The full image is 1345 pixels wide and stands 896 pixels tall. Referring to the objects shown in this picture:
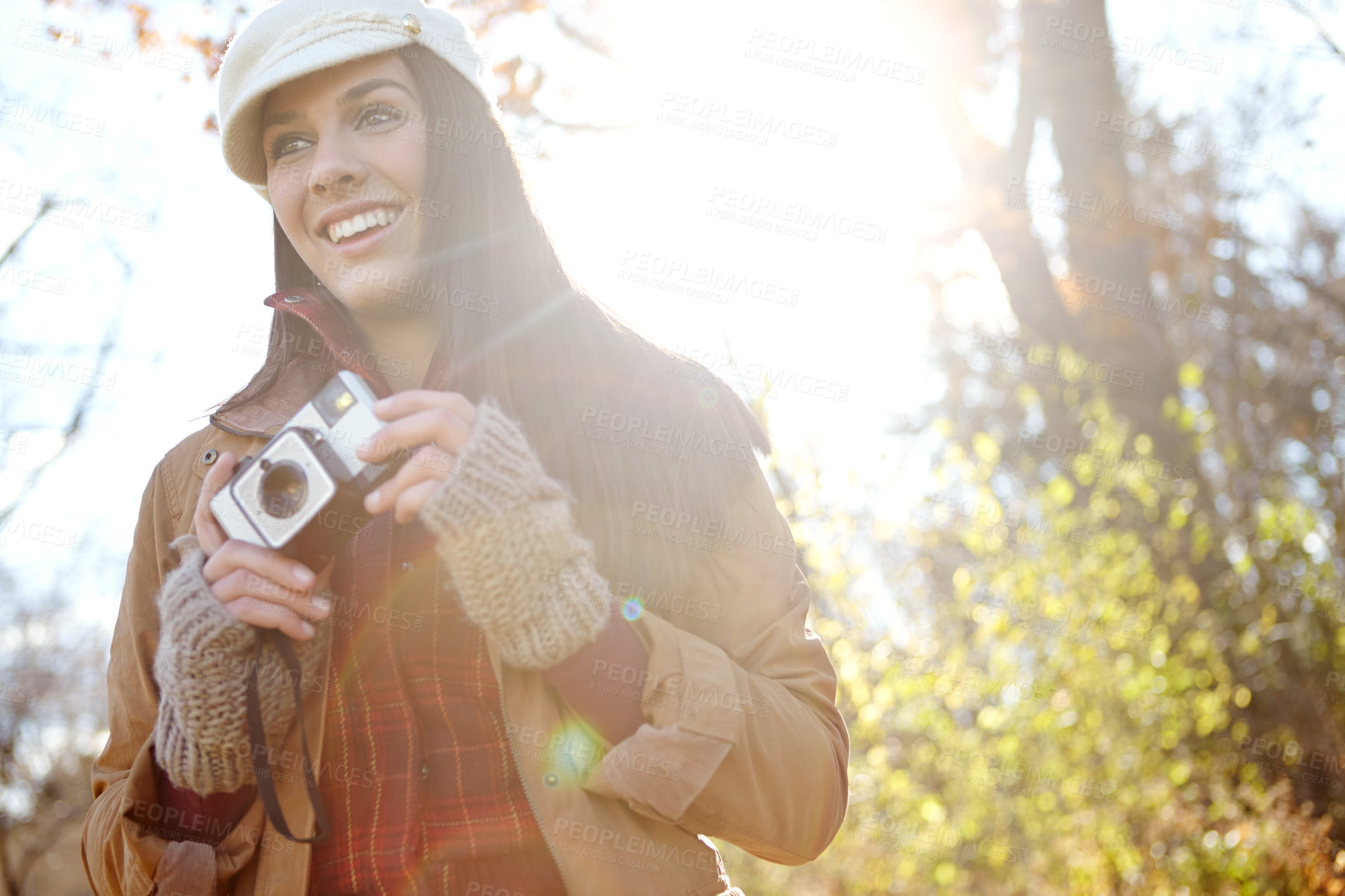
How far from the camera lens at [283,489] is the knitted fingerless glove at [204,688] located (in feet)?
0.57

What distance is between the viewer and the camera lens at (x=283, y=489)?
56.6 inches

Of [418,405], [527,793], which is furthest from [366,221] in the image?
[527,793]

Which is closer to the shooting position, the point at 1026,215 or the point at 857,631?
the point at 857,631

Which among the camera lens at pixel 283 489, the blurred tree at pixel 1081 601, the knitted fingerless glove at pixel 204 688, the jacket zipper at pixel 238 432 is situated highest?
the camera lens at pixel 283 489

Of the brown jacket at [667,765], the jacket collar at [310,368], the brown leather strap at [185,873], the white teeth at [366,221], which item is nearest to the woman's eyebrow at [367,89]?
the white teeth at [366,221]

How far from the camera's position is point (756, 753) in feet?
4.72

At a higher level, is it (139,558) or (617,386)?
(617,386)

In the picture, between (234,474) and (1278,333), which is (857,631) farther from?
(1278,333)

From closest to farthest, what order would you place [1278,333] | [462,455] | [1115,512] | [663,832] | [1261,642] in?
[462,455], [663,832], [1115,512], [1261,642], [1278,333]

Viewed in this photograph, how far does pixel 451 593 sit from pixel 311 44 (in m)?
1.15

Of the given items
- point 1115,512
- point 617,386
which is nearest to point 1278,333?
point 1115,512

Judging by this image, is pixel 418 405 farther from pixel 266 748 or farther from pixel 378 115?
pixel 378 115

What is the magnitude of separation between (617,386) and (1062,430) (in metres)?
5.60

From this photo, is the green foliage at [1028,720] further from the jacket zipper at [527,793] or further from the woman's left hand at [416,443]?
the woman's left hand at [416,443]
